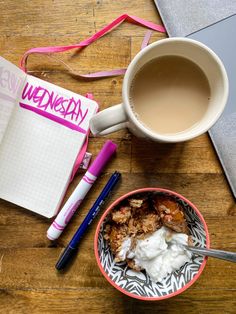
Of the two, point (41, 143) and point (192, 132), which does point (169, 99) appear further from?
point (41, 143)

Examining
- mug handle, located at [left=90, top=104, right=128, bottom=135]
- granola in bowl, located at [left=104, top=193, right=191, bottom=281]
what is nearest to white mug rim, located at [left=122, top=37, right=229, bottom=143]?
mug handle, located at [left=90, top=104, right=128, bottom=135]

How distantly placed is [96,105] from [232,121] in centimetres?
21

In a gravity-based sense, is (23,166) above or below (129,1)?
below

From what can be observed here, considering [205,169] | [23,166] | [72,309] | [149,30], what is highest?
[149,30]

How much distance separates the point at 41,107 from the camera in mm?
653

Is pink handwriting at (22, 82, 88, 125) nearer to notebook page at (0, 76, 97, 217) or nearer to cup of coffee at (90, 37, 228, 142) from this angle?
notebook page at (0, 76, 97, 217)

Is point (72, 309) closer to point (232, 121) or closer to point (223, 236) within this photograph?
point (223, 236)

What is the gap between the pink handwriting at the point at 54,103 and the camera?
65cm

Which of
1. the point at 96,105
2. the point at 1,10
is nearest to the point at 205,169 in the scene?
the point at 96,105

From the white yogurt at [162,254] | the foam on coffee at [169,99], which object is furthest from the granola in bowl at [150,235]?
the foam on coffee at [169,99]

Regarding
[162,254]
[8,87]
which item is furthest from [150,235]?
[8,87]

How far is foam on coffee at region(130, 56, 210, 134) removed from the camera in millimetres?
562

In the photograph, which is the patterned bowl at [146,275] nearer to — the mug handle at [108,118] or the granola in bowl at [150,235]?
the granola in bowl at [150,235]

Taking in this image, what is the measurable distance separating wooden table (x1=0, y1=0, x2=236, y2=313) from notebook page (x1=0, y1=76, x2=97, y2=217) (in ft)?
0.06
